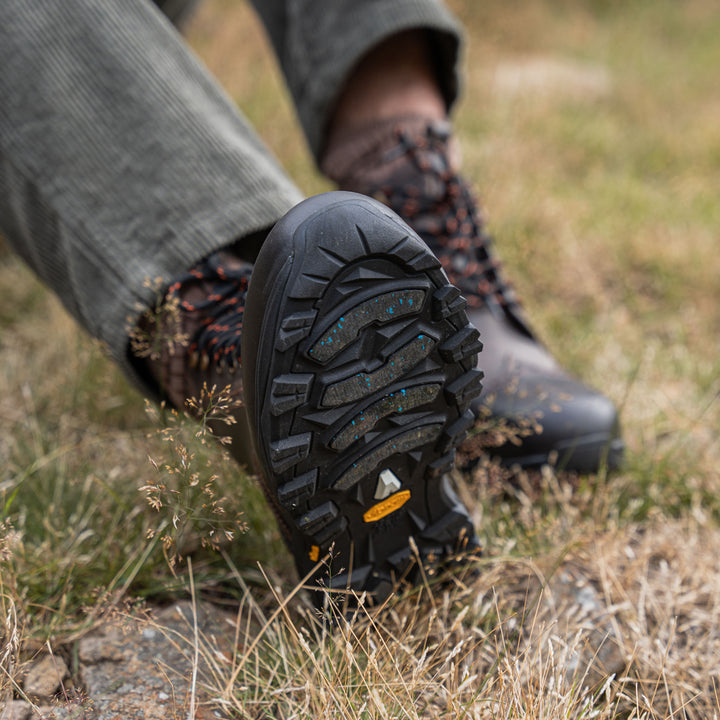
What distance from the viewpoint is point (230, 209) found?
2.92 feet

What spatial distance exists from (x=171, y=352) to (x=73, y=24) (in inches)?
16.1

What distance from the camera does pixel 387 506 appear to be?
0.80 m

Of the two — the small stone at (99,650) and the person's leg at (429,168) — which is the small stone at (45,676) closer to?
the small stone at (99,650)

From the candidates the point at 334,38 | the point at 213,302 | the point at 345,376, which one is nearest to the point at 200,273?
the point at 213,302

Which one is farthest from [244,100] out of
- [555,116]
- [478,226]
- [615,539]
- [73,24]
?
[615,539]

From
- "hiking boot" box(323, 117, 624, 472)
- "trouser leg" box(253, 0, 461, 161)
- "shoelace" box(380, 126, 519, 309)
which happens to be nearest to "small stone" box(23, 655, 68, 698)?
"hiking boot" box(323, 117, 624, 472)

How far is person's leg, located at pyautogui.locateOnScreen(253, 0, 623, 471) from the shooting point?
1127 mm

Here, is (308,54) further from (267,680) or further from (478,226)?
(267,680)

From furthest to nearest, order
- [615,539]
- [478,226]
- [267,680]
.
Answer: [478,226], [615,539], [267,680]

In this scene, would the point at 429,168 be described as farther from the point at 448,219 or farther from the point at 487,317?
the point at 487,317

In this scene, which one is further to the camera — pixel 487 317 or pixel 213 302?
pixel 487 317

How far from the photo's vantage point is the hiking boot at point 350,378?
659mm

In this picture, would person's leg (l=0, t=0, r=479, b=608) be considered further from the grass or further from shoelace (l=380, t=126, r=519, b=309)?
shoelace (l=380, t=126, r=519, b=309)

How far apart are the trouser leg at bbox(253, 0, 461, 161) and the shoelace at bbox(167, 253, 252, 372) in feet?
1.88
